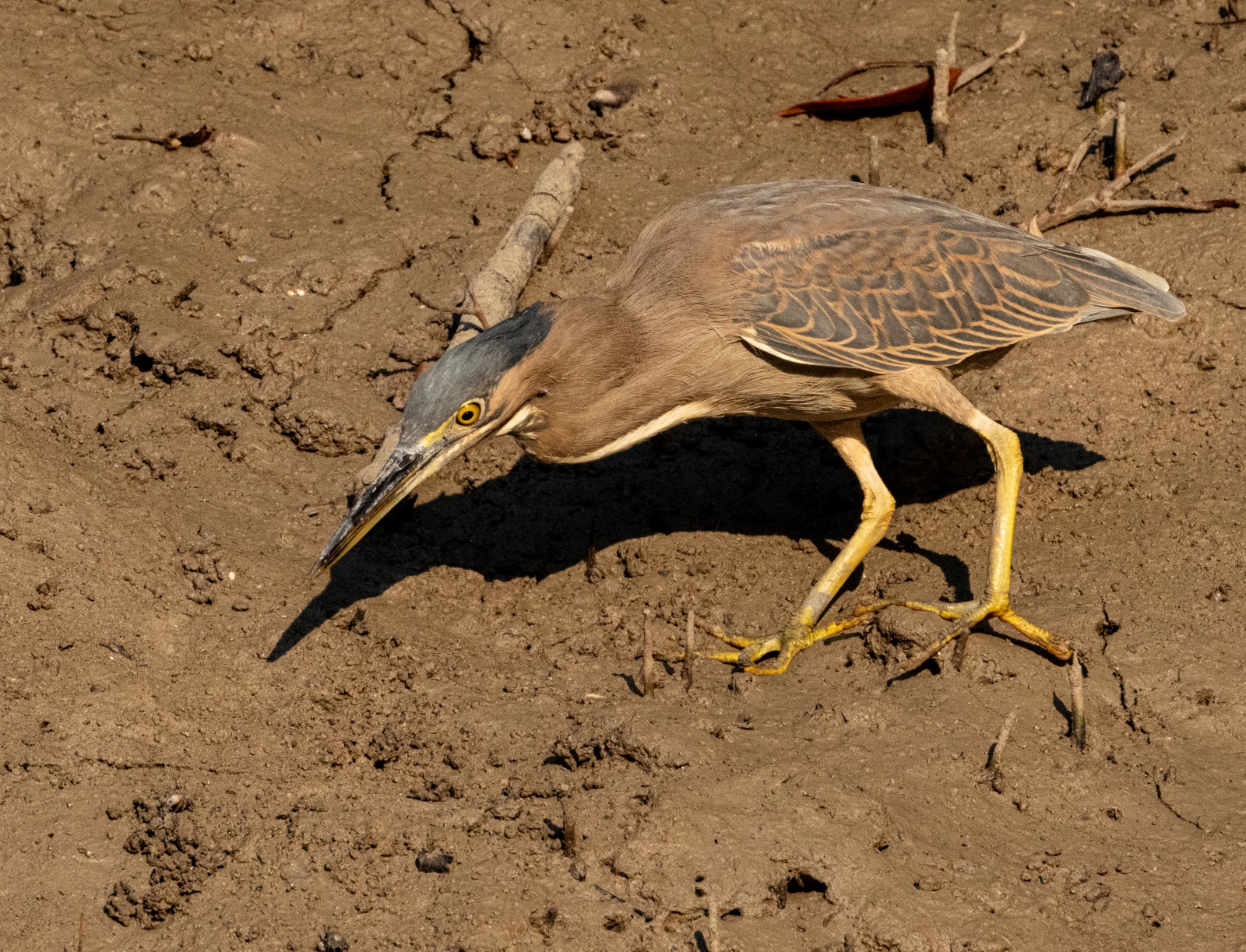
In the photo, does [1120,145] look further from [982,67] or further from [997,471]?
[997,471]

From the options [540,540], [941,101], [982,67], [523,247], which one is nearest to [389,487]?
[540,540]

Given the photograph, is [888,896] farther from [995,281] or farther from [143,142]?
[143,142]

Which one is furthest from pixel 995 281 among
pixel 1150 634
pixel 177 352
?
pixel 177 352

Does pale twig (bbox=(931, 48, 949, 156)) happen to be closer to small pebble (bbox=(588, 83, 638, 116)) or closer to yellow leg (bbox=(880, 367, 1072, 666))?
small pebble (bbox=(588, 83, 638, 116))

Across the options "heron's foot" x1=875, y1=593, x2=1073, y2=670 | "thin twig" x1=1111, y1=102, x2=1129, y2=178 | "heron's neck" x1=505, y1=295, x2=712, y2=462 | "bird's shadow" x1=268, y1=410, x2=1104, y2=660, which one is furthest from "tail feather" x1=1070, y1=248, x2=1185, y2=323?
"heron's neck" x1=505, y1=295, x2=712, y2=462

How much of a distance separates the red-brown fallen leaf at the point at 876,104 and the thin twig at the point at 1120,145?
3.55 feet

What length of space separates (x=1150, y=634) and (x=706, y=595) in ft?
6.21

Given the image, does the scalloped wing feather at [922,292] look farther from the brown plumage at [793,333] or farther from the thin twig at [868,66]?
the thin twig at [868,66]

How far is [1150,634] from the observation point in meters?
4.89

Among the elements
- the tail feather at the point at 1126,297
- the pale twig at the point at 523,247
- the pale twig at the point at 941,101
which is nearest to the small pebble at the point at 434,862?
the pale twig at the point at 523,247

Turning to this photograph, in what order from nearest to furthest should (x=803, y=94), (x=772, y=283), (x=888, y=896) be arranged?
(x=888, y=896), (x=772, y=283), (x=803, y=94)

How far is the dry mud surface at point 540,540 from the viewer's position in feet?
12.8

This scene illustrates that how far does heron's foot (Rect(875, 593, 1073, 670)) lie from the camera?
4711 mm

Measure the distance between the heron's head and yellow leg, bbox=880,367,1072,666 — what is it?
1673 mm
